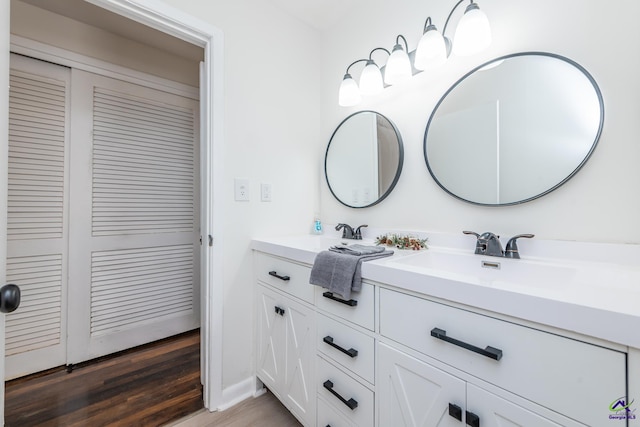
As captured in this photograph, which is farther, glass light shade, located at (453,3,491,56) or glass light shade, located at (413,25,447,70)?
glass light shade, located at (413,25,447,70)

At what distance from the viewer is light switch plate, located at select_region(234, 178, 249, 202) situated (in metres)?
1.58

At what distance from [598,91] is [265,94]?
1559 mm

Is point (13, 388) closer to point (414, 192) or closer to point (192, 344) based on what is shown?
point (192, 344)

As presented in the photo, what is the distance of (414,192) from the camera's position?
1.47 m

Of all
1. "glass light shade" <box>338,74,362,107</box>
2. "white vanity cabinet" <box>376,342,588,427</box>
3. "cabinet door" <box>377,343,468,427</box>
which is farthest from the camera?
"glass light shade" <box>338,74,362,107</box>

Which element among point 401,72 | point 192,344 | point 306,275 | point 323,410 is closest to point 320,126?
point 401,72

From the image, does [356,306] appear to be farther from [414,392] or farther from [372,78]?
[372,78]

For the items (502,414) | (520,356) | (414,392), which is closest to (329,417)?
(414,392)

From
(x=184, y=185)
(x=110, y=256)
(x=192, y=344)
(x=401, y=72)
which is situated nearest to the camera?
(x=401, y=72)

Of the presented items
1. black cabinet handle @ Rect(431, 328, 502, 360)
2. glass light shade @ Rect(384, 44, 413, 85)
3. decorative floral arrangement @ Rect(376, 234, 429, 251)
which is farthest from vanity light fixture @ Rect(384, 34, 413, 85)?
black cabinet handle @ Rect(431, 328, 502, 360)

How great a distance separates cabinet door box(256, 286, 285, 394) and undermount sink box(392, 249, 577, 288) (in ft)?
2.44

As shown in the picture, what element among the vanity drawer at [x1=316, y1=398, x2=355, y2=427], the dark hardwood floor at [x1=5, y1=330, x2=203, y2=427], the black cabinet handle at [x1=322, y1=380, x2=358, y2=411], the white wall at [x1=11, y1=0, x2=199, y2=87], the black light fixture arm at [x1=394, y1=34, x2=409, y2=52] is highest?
the white wall at [x1=11, y1=0, x2=199, y2=87]

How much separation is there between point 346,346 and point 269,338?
610 millimetres

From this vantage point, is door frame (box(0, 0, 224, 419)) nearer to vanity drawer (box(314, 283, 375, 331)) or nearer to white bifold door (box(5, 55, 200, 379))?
vanity drawer (box(314, 283, 375, 331))
